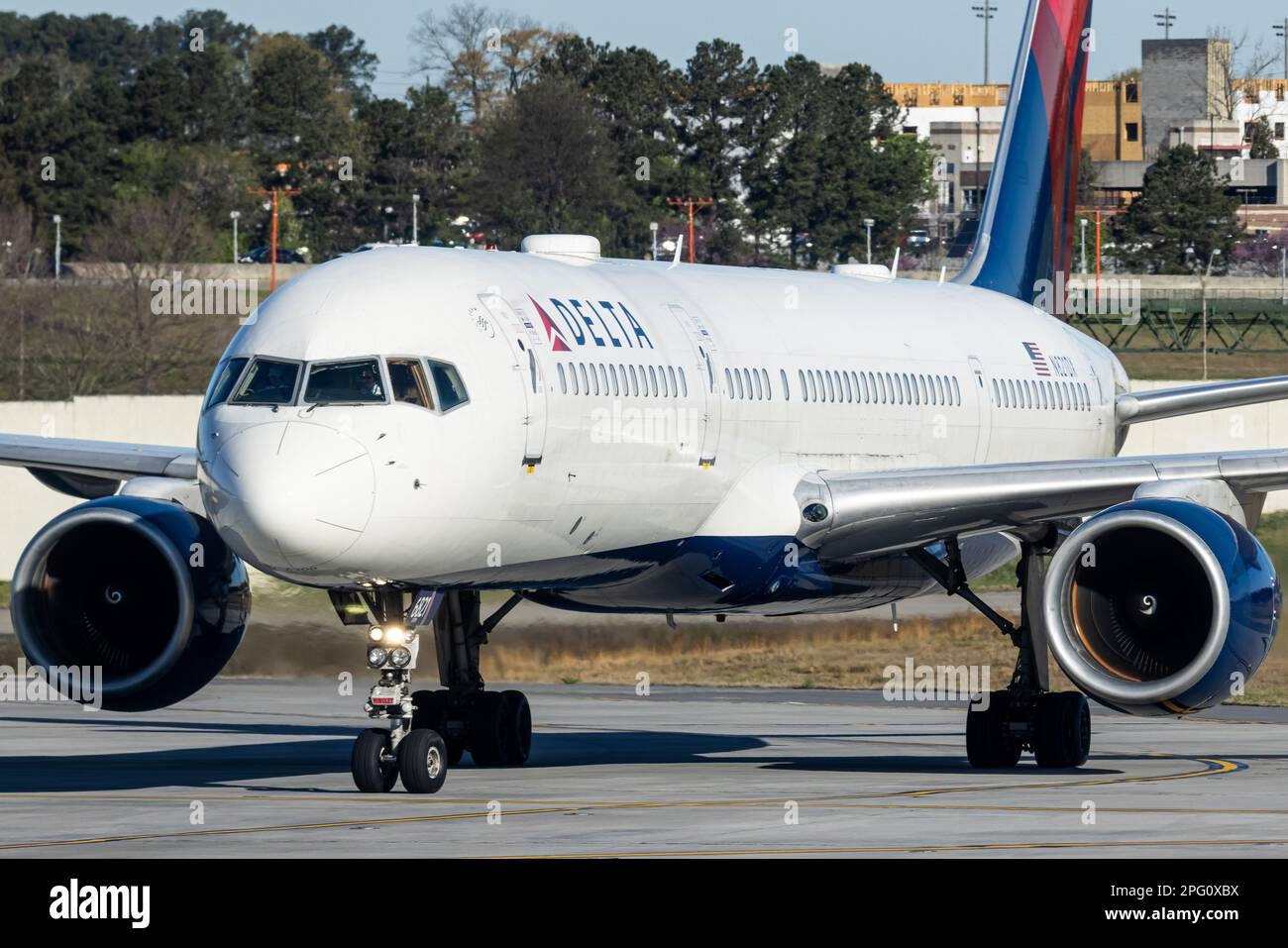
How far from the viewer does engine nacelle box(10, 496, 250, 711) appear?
21.8 meters

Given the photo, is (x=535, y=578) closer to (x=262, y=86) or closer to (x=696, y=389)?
(x=696, y=389)

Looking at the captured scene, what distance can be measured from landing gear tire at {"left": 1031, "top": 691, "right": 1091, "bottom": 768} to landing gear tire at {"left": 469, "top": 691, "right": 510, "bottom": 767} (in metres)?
5.75

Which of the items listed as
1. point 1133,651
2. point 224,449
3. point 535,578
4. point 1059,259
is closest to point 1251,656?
point 1133,651

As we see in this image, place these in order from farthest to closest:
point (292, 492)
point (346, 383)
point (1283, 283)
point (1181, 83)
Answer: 1. point (1181, 83)
2. point (1283, 283)
3. point (346, 383)
4. point (292, 492)

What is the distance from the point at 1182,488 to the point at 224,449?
893 centimetres

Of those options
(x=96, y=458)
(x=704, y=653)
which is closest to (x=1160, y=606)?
(x=96, y=458)

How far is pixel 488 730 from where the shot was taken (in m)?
24.2

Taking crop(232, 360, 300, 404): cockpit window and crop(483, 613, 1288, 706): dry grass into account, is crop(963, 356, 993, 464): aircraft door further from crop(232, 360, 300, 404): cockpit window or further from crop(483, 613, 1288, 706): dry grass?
crop(483, 613, 1288, 706): dry grass

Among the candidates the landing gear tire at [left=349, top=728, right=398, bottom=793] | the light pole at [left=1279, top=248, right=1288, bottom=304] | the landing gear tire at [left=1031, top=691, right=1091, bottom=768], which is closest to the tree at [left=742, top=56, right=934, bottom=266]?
the light pole at [left=1279, top=248, right=1288, bottom=304]

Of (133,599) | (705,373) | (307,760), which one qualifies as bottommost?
(307,760)

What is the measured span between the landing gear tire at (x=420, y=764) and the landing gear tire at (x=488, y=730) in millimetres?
4223

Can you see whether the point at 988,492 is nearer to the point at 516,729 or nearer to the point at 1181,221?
the point at 516,729

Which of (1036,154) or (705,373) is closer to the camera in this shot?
(705,373)

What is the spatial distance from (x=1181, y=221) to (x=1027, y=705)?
4378 inches
